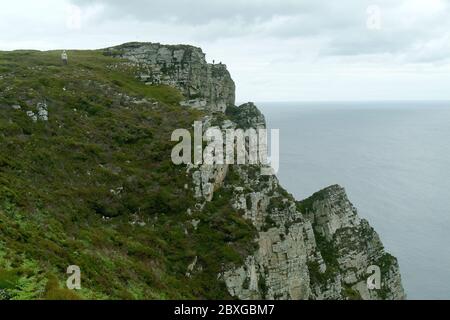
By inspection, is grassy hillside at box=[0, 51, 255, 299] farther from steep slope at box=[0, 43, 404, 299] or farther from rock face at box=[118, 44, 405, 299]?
rock face at box=[118, 44, 405, 299]

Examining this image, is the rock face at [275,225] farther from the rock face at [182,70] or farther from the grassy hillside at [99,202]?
the grassy hillside at [99,202]

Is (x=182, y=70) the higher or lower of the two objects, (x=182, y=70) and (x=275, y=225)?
the higher

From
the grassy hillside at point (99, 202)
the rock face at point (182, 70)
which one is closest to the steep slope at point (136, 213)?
the grassy hillside at point (99, 202)

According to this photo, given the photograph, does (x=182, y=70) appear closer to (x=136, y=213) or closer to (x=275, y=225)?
(x=275, y=225)

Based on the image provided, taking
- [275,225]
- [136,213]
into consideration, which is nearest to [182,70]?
[275,225]

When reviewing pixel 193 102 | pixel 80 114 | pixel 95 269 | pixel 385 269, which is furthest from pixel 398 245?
pixel 95 269

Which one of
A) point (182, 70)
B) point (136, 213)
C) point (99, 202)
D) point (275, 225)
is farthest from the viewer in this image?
point (182, 70)

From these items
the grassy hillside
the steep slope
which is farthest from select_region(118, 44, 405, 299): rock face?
the grassy hillside
